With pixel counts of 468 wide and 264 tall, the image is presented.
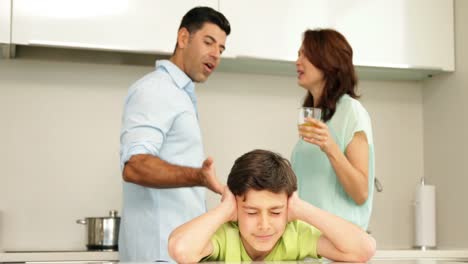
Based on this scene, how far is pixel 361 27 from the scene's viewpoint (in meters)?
3.22

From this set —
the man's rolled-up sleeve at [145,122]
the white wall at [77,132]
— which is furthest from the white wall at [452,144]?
the man's rolled-up sleeve at [145,122]

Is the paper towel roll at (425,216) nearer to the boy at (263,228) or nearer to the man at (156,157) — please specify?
the man at (156,157)

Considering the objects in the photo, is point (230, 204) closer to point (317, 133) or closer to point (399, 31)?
point (317, 133)

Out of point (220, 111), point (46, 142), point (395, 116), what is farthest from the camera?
point (395, 116)

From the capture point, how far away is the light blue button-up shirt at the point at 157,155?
6.82 feet

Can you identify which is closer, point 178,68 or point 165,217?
point 165,217

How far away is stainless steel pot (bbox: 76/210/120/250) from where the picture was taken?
2.88m

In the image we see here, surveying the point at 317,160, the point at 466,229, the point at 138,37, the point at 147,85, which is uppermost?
the point at 138,37

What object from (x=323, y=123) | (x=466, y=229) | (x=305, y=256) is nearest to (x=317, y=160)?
(x=323, y=123)

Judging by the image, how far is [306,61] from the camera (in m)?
2.42

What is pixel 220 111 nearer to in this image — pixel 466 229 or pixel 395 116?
pixel 395 116

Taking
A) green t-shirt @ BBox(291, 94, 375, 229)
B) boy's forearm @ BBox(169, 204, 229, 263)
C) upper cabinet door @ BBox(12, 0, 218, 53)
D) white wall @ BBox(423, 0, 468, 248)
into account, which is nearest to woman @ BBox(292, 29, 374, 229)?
green t-shirt @ BBox(291, 94, 375, 229)

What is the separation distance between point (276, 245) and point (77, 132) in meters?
1.64

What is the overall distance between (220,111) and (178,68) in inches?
41.9
